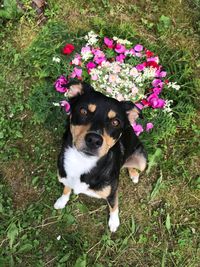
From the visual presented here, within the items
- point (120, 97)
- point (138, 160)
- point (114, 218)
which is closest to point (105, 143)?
point (138, 160)

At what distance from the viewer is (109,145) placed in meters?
4.46

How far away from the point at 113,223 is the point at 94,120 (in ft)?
6.03

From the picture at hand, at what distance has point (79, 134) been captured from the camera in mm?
4367

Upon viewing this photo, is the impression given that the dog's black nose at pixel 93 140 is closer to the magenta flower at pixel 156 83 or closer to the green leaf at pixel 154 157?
the green leaf at pixel 154 157

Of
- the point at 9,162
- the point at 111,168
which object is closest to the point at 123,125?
the point at 111,168

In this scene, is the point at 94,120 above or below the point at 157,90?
above

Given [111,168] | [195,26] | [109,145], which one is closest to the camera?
[109,145]

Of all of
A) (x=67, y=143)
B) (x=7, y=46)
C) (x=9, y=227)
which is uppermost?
(x=67, y=143)

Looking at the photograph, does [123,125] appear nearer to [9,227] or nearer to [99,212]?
[99,212]

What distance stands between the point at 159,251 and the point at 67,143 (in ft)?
6.76

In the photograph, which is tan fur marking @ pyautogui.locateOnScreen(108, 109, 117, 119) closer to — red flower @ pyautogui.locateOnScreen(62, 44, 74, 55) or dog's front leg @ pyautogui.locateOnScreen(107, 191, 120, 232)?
dog's front leg @ pyautogui.locateOnScreen(107, 191, 120, 232)

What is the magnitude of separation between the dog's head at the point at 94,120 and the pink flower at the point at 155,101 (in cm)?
152

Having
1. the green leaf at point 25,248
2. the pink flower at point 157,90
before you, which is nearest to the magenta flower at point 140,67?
the pink flower at point 157,90

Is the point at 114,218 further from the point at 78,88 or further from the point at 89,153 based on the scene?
the point at 78,88
